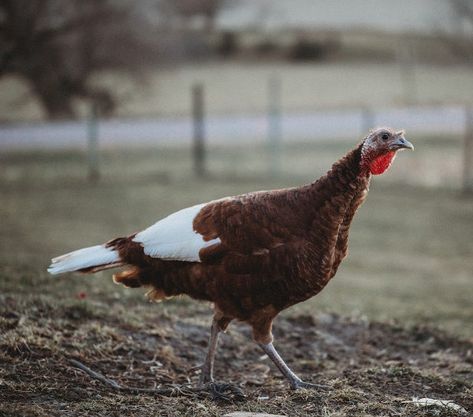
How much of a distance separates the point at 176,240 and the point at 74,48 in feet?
60.9

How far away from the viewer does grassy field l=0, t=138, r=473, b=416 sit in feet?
14.1

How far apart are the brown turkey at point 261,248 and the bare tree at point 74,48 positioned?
41.9 feet

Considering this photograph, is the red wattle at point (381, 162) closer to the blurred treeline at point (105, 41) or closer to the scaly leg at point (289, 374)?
the scaly leg at point (289, 374)

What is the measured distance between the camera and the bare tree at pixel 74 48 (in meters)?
18.0

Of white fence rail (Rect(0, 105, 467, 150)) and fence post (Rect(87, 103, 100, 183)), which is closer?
fence post (Rect(87, 103, 100, 183))

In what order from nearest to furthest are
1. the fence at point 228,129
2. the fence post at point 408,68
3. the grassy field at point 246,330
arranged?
the grassy field at point 246,330
the fence at point 228,129
the fence post at point 408,68

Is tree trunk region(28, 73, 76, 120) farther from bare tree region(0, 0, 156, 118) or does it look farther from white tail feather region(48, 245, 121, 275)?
white tail feather region(48, 245, 121, 275)

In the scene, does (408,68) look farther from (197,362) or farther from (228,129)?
(197,362)

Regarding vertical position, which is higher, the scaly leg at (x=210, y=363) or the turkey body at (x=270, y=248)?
the turkey body at (x=270, y=248)

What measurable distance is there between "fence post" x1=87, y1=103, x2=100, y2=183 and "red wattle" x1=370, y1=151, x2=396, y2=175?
12371mm

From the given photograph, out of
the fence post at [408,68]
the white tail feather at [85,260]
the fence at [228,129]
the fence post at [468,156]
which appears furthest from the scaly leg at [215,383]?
the fence post at [408,68]

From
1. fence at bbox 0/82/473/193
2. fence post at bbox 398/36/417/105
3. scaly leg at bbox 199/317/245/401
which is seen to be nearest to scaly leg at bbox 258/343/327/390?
scaly leg at bbox 199/317/245/401

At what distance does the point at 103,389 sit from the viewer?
4395 millimetres

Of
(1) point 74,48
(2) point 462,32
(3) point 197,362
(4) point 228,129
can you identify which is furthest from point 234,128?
(3) point 197,362
